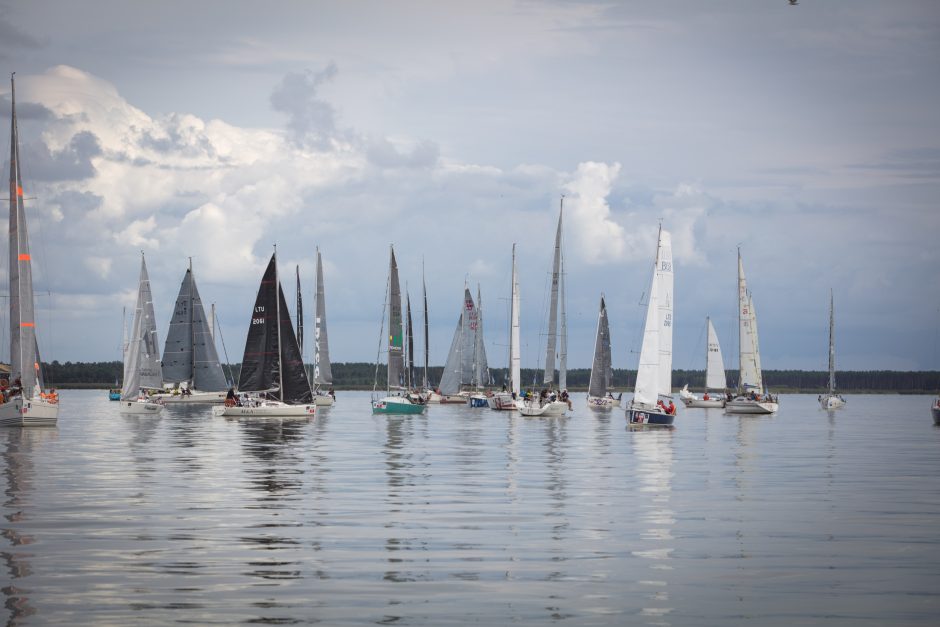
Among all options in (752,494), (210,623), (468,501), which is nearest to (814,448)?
(752,494)

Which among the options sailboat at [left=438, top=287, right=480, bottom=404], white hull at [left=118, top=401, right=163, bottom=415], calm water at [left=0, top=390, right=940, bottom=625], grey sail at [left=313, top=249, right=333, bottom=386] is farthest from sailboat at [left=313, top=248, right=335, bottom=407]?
calm water at [left=0, top=390, right=940, bottom=625]

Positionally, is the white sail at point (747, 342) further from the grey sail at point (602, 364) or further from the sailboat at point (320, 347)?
the sailboat at point (320, 347)

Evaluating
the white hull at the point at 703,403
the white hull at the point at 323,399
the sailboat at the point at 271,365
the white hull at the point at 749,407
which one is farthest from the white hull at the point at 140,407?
the white hull at the point at 703,403

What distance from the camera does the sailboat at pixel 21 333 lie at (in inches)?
2549

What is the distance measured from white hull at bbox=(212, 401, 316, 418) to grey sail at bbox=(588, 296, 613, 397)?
130 ft

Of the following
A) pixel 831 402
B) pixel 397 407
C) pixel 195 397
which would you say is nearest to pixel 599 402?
pixel 397 407

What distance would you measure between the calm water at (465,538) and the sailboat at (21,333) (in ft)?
55.7

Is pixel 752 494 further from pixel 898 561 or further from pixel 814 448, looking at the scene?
pixel 814 448

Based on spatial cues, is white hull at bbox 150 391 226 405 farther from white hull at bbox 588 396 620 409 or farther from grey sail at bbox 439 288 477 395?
white hull at bbox 588 396 620 409

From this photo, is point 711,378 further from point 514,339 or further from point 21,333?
point 21,333

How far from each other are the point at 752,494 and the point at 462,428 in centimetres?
4277

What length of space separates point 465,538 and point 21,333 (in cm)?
4795

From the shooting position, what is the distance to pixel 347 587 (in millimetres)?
18109

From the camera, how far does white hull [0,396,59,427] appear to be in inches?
2562
